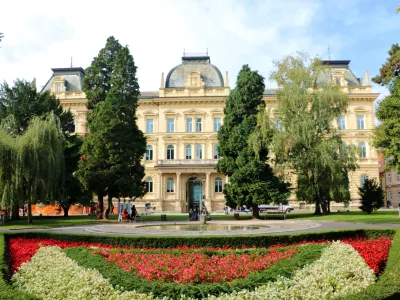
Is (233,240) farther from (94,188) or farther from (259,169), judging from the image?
(94,188)

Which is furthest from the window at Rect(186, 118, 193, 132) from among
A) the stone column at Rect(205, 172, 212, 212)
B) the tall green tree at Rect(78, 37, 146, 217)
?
the tall green tree at Rect(78, 37, 146, 217)

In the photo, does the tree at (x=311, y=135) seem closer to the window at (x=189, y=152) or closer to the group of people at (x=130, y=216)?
the group of people at (x=130, y=216)

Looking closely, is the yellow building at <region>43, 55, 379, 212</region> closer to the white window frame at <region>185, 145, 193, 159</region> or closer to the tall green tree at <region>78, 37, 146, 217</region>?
the white window frame at <region>185, 145, 193, 159</region>

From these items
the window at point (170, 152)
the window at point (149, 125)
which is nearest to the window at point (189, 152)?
the window at point (170, 152)

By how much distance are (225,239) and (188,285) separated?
5645 millimetres

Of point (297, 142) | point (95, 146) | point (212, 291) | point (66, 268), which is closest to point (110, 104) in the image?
point (95, 146)

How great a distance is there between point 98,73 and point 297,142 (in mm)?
20654

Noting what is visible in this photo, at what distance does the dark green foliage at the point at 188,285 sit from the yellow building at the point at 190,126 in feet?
151

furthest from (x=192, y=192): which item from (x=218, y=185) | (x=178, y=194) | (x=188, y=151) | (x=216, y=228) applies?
(x=216, y=228)

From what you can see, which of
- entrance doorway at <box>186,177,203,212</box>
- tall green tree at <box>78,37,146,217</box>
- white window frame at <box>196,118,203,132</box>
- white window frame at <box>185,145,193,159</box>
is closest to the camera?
tall green tree at <box>78,37,146,217</box>

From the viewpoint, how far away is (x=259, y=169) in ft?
112

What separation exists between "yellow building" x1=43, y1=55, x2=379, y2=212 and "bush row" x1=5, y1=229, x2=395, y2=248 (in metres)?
41.6

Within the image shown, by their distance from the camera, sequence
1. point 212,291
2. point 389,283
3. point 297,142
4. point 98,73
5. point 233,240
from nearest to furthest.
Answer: point 389,283 < point 212,291 < point 233,240 < point 297,142 < point 98,73

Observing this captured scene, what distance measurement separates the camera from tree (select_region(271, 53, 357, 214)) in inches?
1372
